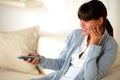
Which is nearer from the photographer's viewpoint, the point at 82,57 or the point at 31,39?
the point at 82,57

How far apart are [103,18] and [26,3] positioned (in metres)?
1.08

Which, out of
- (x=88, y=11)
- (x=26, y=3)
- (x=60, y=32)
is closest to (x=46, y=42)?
(x=60, y=32)

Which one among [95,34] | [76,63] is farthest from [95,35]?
[76,63]

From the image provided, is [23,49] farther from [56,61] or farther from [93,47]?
[93,47]

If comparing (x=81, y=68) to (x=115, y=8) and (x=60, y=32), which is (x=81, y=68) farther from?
(x=60, y=32)

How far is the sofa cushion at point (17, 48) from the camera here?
2.24m

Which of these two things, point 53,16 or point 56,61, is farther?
point 53,16

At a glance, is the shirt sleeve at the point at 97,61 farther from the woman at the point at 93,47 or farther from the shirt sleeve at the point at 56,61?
the shirt sleeve at the point at 56,61

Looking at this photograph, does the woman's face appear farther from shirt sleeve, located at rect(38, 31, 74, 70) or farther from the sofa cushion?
the sofa cushion

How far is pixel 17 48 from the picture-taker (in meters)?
2.25

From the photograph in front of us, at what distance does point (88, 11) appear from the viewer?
5.25 ft

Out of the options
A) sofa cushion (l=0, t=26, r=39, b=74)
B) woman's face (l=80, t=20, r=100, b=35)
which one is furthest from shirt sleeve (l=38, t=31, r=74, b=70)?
sofa cushion (l=0, t=26, r=39, b=74)

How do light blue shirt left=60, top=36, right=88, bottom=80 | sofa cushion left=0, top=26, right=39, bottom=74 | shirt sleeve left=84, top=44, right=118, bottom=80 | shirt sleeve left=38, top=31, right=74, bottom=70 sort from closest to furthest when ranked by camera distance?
shirt sleeve left=84, top=44, right=118, bottom=80
light blue shirt left=60, top=36, right=88, bottom=80
shirt sleeve left=38, top=31, right=74, bottom=70
sofa cushion left=0, top=26, right=39, bottom=74

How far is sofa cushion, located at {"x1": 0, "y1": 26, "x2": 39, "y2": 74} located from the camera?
2.24 meters
